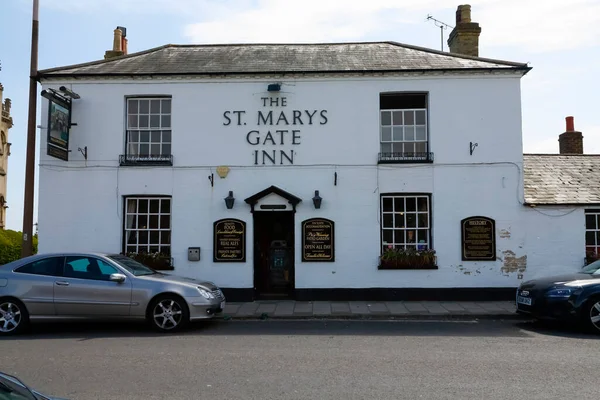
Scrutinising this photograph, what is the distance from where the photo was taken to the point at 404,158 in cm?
1368

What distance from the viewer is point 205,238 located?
13609mm

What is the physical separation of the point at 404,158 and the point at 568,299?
214 inches

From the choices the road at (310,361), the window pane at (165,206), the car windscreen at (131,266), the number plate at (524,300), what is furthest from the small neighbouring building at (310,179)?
the road at (310,361)

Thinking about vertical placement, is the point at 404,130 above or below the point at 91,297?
above

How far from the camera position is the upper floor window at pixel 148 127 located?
1407 centimetres

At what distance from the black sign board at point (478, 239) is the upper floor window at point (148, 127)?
26.1ft

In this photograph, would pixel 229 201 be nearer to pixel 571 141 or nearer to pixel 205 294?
pixel 205 294

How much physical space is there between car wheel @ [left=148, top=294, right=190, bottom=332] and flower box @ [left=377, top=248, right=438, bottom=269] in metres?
5.52

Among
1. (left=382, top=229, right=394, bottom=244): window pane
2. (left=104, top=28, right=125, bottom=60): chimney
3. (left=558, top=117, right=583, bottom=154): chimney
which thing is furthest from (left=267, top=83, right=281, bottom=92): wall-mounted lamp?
(left=558, top=117, right=583, bottom=154): chimney

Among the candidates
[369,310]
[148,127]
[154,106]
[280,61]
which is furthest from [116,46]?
[369,310]

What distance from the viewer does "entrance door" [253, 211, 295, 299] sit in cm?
1409

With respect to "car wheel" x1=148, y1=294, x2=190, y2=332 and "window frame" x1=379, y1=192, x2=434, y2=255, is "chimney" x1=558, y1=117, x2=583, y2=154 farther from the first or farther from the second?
"car wheel" x1=148, y1=294, x2=190, y2=332

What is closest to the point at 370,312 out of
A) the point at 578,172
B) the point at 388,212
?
the point at 388,212

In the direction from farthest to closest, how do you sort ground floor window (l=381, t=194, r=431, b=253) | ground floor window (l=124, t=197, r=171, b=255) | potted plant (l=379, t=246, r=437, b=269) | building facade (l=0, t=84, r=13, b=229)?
1. building facade (l=0, t=84, r=13, b=229)
2. ground floor window (l=124, t=197, r=171, b=255)
3. ground floor window (l=381, t=194, r=431, b=253)
4. potted plant (l=379, t=246, r=437, b=269)
